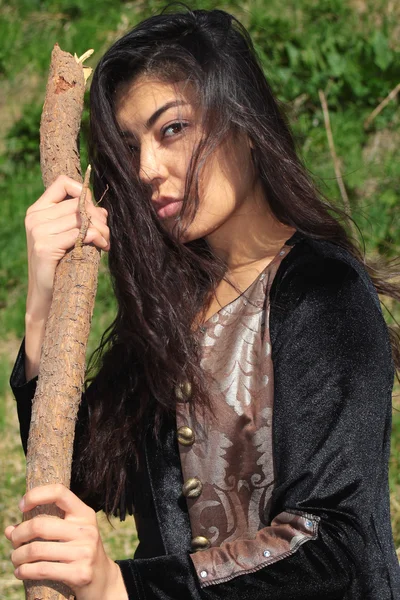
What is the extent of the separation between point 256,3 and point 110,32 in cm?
96

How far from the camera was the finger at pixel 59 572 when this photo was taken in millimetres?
1641

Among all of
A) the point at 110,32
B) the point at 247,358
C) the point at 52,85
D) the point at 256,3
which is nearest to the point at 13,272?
the point at 110,32

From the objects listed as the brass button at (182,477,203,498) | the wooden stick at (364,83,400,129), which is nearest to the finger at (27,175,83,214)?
the brass button at (182,477,203,498)

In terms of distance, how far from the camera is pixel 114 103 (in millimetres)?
2215

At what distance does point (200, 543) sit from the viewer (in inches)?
78.8

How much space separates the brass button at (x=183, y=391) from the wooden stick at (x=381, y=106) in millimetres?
3604

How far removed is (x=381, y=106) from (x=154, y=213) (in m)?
3.40

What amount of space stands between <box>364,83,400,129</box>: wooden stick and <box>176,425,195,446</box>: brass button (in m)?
3.67

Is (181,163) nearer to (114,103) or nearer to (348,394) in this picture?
(114,103)

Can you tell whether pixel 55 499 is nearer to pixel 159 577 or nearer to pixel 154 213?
pixel 159 577

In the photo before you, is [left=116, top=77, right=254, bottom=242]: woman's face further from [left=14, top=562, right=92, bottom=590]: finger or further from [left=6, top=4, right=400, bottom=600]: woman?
[left=14, top=562, right=92, bottom=590]: finger

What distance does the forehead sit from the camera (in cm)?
217

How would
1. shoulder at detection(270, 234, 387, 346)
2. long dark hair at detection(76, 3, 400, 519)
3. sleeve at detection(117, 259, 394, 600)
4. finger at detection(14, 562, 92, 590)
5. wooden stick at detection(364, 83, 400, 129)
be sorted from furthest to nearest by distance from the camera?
wooden stick at detection(364, 83, 400, 129) → long dark hair at detection(76, 3, 400, 519) → shoulder at detection(270, 234, 387, 346) → sleeve at detection(117, 259, 394, 600) → finger at detection(14, 562, 92, 590)

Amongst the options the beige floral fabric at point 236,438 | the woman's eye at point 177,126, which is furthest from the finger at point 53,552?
the woman's eye at point 177,126
